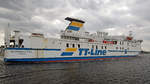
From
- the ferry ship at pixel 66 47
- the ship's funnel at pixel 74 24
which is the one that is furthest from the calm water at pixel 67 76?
the ship's funnel at pixel 74 24

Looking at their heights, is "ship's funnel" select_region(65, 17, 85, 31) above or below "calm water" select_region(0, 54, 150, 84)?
above

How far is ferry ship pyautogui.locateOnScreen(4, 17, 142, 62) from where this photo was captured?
68.1 ft

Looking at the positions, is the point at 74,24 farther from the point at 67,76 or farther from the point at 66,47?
the point at 67,76

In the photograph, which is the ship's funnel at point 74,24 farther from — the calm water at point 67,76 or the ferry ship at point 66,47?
the calm water at point 67,76

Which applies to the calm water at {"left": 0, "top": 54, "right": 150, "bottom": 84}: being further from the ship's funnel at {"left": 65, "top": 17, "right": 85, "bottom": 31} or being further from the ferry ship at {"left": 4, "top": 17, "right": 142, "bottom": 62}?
the ship's funnel at {"left": 65, "top": 17, "right": 85, "bottom": 31}

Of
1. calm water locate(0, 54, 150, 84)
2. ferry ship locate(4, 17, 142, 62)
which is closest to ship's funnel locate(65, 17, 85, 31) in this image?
ferry ship locate(4, 17, 142, 62)

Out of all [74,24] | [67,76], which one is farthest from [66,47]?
[67,76]

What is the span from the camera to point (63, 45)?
24.5 m

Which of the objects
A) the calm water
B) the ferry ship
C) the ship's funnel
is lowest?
the calm water

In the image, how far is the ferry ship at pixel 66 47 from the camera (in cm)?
2075

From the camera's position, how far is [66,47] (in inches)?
979

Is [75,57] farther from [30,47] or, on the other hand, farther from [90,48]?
[30,47]

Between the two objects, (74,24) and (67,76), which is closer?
(67,76)

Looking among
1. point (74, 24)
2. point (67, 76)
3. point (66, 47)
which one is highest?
point (74, 24)
